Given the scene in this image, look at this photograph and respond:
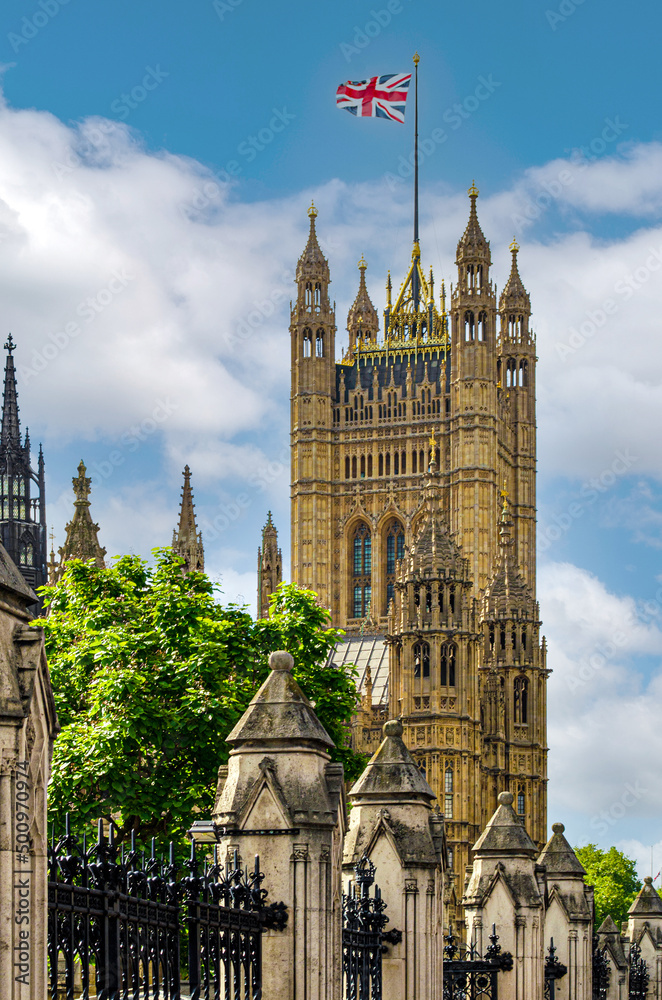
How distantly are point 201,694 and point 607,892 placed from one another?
77.1 metres

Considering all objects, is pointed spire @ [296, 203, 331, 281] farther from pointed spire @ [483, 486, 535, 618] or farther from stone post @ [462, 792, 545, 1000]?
stone post @ [462, 792, 545, 1000]

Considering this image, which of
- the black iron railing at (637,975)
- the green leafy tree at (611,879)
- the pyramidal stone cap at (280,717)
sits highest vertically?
the pyramidal stone cap at (280,717)

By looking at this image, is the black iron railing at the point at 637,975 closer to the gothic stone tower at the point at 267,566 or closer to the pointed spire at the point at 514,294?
the gothic stone tower at the point at 267,566

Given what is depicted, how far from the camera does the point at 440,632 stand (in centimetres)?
7319

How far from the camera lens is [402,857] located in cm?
1503

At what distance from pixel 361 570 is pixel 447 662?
53909mm

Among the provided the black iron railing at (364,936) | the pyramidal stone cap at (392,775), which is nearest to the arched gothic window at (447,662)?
the pyramidal stone cap at (392,775)

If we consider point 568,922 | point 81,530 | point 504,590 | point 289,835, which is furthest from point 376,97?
point 289,835

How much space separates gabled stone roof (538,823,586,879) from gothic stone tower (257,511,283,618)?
7826 cm

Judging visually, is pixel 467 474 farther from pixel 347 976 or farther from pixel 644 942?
pixel 347 976

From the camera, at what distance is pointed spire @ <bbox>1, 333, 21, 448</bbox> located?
→ 76.6 metres

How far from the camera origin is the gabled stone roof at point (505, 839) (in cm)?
2002

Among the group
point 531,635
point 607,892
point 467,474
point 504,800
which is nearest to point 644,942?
point 504,800

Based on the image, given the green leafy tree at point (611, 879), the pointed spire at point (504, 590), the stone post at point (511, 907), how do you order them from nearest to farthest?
the stone post at point (511, 907) < the pointed spire at point (504, 590) < the green leafy tree at point (611, 879)
